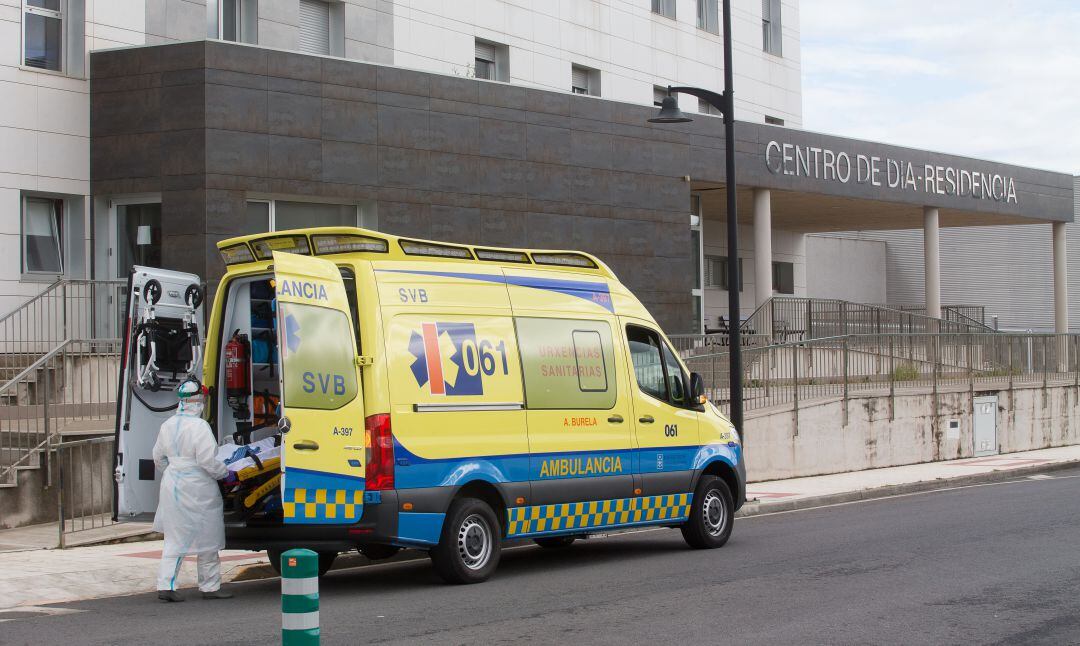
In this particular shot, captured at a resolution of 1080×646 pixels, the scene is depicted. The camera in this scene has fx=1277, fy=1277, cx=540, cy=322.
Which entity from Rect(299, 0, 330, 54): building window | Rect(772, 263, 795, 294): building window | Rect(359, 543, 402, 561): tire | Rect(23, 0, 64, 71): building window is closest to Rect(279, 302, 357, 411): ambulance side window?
Rect(359, 543, 402, 561): tire

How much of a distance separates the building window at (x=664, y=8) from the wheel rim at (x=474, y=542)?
2365 cm

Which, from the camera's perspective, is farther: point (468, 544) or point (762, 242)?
point (762, 242)

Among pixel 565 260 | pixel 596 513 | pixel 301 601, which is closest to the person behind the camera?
pixel 301 601

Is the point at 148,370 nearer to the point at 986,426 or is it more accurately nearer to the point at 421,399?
the point at 421,399

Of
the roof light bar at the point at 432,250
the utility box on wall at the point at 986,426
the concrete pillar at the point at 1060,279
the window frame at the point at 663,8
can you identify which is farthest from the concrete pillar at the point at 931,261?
the roof light bar at the point at 432,250

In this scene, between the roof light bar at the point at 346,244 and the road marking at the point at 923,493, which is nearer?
the roof light bar at the point at 346,244

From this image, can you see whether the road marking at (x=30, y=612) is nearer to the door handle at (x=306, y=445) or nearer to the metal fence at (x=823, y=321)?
the door handle at (x=306, y=445)

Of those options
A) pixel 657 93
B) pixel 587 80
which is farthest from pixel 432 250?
pixel 657 93

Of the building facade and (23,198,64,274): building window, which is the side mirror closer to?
the building facade

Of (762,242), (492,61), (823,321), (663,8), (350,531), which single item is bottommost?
(350,531)

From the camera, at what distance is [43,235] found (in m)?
20.5

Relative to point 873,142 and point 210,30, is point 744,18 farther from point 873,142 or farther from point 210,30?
point 210,30

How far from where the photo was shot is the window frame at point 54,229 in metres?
20.1

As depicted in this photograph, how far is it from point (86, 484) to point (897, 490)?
12.5 meters
